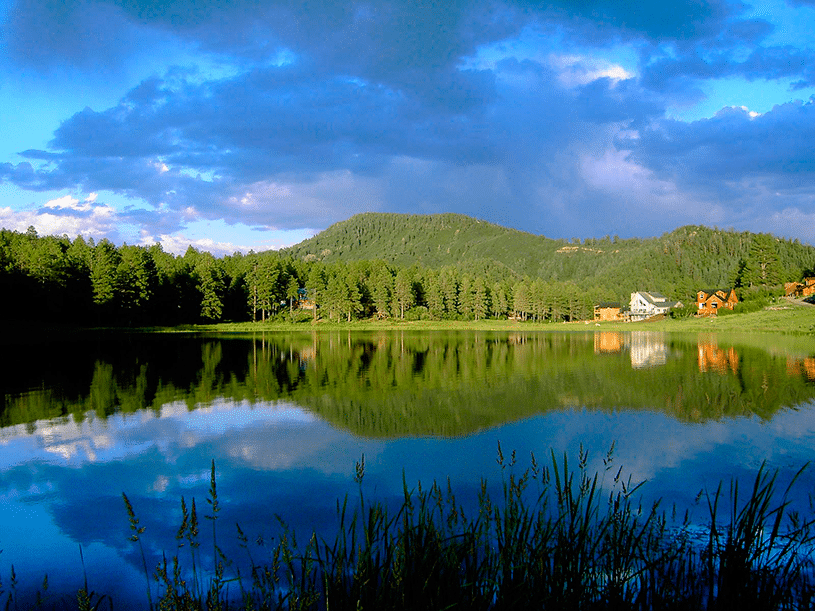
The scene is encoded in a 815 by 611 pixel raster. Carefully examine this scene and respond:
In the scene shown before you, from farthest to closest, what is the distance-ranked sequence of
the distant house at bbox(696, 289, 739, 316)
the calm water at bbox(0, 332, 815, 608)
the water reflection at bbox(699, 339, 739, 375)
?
1. the distant house at bbox(696, 289, 739, 316)
2. the water reflection at bbox(699, 339, 739, 375)
3. the calm water at bbox(0, 332, 815, 608)

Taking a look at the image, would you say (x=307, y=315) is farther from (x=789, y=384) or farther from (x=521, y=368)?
(x=789, y=384)

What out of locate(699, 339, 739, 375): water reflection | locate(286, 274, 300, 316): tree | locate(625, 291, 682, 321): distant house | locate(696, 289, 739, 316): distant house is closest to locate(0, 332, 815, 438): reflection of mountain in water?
locate(699, 339, 739, 375): water reflection

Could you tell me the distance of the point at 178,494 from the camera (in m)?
9.96

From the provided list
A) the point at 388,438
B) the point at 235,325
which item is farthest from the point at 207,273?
the point at 388,438

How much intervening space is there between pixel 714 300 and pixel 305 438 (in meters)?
115

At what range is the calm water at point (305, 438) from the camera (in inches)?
338

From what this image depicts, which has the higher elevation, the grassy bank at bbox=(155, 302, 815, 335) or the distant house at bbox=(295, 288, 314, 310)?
the distant house at bbox=(295, 288, 314, 310)

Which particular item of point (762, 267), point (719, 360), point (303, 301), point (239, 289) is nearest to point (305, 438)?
point (719, 360)

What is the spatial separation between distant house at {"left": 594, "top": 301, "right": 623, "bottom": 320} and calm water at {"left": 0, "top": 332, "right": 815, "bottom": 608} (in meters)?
112

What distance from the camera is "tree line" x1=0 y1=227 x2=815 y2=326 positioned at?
72.8 m

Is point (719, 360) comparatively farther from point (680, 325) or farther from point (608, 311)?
point (608, 311)

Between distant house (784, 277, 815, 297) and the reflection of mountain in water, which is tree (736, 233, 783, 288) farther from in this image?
Answer: the reflection of mountain in water

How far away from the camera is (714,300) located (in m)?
110

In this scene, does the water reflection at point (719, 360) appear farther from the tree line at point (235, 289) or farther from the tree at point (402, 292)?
the tree at point (402, 292)
